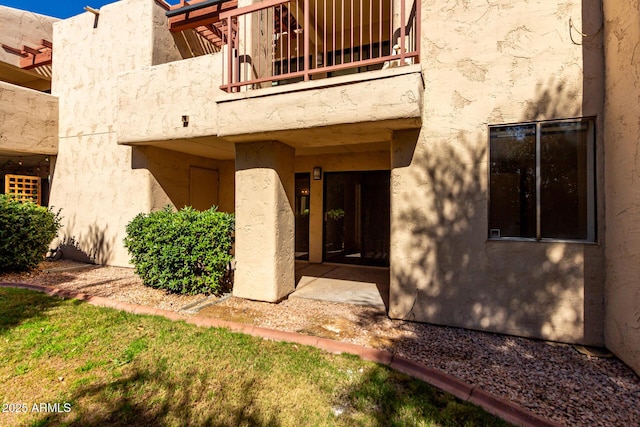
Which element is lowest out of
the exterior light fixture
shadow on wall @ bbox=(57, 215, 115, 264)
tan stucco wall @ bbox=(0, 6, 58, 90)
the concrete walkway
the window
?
the concrete walkway

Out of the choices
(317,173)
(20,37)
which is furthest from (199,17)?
(20,37)

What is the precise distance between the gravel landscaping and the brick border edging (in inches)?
5.9

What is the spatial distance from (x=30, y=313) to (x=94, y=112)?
5.99 meters

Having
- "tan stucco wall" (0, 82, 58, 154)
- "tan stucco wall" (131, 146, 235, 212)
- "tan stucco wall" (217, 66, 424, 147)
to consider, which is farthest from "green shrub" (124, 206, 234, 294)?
"tan stucco wall" (0, 82, 58, 154)

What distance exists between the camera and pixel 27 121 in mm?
7824

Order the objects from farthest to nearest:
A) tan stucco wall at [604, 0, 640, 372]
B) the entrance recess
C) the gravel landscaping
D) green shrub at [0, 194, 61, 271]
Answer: the entrance recess → green shrub at [0, 194, 61, 271] → tan stucco wall at [604, 0, 640, 372] → the gravel landscaping

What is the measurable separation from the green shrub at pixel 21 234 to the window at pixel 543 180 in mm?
9451

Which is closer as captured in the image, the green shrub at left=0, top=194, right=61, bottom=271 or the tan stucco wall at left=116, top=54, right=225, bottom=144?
the tan stucco wall at left=116, top=54, right=225, bottom=144

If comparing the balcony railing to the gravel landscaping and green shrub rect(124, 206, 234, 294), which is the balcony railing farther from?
the gravel landscaping

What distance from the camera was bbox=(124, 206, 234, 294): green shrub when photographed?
17.4 feet

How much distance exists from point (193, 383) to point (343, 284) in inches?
154

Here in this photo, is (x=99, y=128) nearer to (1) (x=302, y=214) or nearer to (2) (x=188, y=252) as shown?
(2) (x=188, y=252)

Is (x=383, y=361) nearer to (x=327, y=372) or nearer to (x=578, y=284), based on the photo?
(x=327, y=372)

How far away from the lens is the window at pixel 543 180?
→ 3.72 meters
